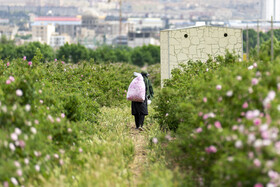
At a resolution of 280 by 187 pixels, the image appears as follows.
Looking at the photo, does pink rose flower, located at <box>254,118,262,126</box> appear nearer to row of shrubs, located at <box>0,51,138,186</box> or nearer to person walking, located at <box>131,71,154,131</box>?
row of shrubs, located at <box>0,51,138,186</box>

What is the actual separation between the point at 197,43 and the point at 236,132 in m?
11.0

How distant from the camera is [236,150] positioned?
435 cm

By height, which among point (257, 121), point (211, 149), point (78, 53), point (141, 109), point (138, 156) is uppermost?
point (257, 121)

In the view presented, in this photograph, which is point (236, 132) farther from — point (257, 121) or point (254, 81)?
point (254, 81)

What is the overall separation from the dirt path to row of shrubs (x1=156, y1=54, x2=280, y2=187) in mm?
544

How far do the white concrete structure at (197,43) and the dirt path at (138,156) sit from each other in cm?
599

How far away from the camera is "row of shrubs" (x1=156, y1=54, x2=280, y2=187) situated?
4.02 meters

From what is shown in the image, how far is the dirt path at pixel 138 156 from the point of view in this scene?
6086 mm

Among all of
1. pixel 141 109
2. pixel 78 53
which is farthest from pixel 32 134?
pixel 78 53

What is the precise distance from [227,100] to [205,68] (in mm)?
4296

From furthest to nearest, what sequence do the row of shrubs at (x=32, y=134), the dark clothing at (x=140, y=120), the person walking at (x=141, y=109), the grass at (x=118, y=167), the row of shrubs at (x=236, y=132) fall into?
1. the dark clothing at (x=140, y=120)
2. the person walking at (x=141, y=109)
3. the grass at (x=118, y=167)
4. the row of shrubs at (x=32, y=134)
5. the row of shrubs at (x=236, y=132)

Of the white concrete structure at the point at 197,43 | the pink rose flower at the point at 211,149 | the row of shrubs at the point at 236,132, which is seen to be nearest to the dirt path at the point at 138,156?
the row of shrubs at the point at 236,132

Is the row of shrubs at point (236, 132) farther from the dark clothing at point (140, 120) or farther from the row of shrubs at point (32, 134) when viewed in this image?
the dark clothing at point (140, 120)

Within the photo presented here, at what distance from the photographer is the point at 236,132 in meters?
4.43
